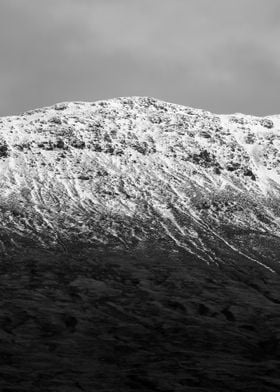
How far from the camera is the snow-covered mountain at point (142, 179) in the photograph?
62.1 metres

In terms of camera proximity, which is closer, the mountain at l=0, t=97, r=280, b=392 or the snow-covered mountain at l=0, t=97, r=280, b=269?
the mountain at l=0, t=97, r=280, b=392

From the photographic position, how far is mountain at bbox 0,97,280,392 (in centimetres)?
2259

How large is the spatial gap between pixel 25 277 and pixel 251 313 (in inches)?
721

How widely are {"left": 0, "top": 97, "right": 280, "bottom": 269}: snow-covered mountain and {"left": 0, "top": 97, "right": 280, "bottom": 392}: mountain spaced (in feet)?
1.11

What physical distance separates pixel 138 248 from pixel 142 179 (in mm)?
34076

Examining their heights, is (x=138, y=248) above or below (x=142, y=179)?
below

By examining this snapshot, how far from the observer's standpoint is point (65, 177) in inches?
3430

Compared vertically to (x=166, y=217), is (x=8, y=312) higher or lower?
lower

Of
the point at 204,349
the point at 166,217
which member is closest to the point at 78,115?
the point at 166,217

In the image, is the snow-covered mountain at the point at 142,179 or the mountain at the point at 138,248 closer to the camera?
the mountain at the point at 138,248

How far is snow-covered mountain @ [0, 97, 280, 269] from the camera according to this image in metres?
62.1

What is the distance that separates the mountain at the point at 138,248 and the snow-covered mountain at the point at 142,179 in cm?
34

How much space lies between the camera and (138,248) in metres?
56.5

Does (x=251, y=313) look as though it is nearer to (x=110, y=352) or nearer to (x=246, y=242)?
(x=110, y=352)
